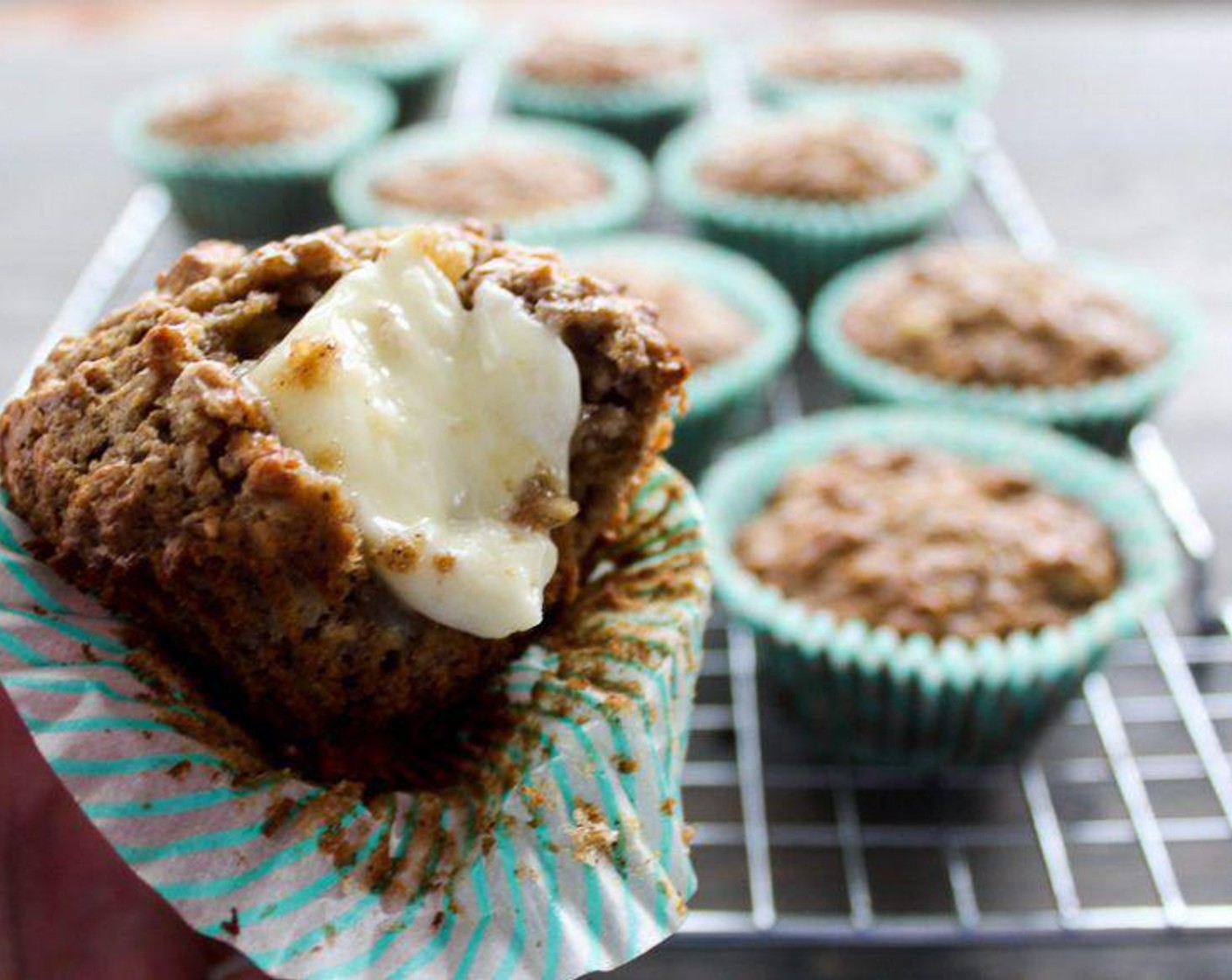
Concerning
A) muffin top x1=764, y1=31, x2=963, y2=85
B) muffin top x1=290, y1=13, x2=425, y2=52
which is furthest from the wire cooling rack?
muffin top x1=290, y1=13, x2=425, y2=52

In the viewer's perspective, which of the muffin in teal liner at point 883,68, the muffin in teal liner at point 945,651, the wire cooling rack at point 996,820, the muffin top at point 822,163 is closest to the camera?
the wire cooling rack at point 996,820

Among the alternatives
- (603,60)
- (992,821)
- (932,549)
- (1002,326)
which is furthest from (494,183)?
(992,821)

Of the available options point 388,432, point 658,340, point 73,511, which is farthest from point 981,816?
point 73,511

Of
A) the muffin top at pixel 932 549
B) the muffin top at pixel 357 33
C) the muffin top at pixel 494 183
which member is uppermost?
the muffin top at pixel 932 549

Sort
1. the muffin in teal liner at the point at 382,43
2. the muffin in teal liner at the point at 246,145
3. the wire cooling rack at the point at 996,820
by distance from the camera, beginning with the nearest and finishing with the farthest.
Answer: the wire cooling rack at the point at 996,820, the muffin in teal liner at the point at 246,145, the muffin in teal liner at the point at 382,43

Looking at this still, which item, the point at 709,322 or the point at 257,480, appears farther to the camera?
the point at 709,322

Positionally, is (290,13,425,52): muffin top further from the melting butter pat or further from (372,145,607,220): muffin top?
the melting butter pat

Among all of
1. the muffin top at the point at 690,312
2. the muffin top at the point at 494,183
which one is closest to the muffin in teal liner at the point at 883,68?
the muffin top at the point at 494,183

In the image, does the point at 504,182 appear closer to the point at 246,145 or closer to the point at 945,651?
the point at 246,145

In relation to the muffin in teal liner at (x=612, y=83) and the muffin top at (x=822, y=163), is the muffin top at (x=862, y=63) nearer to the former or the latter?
the muffin in teal liner at (x=612, y=83)
